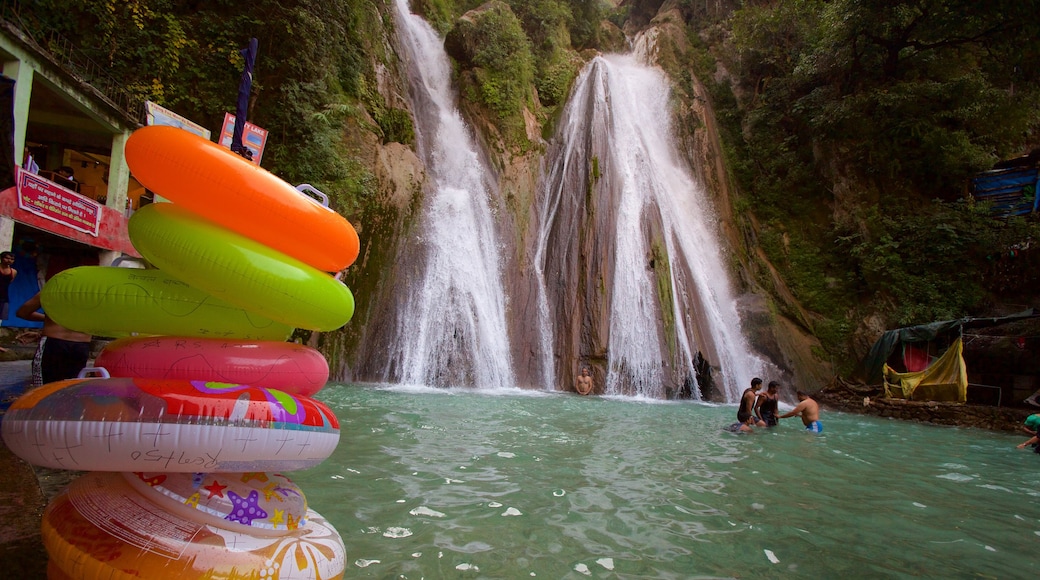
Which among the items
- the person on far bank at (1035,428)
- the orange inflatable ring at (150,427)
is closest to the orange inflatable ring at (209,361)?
the orange inflatable ring at (150,427)

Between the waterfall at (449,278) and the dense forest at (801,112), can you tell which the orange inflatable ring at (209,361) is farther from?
the dense forest at (801,112)

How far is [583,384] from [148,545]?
10.5 m

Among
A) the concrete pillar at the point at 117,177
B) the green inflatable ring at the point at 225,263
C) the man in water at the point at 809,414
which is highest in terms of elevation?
the concrete pillar at the point at 117,177

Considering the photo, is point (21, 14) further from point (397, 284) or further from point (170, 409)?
point (170, 409)

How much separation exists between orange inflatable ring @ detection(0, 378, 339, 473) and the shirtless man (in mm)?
10150

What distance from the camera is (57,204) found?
1110 cm

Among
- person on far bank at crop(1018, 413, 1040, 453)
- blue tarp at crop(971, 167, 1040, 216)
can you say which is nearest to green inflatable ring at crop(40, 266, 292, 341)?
person on far bank at crop(1018, 413, 1040, 453)

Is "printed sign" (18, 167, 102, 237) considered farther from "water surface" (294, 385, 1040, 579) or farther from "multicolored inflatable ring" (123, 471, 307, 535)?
"multicolored inflatable ring" (123, 471, 307, 535)

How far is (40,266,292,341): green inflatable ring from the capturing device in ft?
8.29

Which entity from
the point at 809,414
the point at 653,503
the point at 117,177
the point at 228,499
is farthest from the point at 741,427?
the point at 117,177

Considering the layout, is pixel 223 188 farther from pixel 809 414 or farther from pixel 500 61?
pixel 500 61

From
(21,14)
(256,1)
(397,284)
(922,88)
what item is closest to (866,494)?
(397,284)

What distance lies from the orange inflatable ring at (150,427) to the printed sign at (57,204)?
1152 centimetres

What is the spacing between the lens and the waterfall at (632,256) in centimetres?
1288
